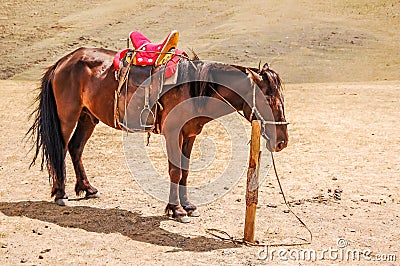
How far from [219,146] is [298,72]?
10499 millimetres

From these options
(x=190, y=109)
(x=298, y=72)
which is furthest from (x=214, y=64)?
(x=298, y=72)

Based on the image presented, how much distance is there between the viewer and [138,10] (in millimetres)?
26016

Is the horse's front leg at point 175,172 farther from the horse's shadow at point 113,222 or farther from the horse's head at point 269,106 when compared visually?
the horse's head at point 269,106

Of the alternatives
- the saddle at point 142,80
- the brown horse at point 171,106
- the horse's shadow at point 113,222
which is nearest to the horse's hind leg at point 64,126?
the brown horse at point 171,106

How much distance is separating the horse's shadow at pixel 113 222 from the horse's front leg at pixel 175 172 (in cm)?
16

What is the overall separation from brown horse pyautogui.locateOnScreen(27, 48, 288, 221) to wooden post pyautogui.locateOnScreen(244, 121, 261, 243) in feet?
0.82

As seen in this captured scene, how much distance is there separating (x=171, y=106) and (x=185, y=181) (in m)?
0.81

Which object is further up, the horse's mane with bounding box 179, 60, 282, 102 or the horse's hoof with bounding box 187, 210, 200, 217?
the horse's mane with bounding box 179, 60, 282, 102

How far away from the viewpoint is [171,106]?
5672 millimetres

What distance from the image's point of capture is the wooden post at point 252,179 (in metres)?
4.98

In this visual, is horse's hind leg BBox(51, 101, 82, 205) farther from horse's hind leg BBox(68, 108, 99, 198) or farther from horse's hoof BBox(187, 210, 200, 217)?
horse's hoof BBox(187, 210, 200, 217)

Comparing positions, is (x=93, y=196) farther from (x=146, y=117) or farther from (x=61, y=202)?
(x=146, y=117)

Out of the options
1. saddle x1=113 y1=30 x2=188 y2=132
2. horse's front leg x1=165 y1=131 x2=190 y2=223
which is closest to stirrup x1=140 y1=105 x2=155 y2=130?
saddle x1=113 y1=30 x2=188 y2=132

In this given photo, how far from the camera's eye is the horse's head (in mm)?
5176
